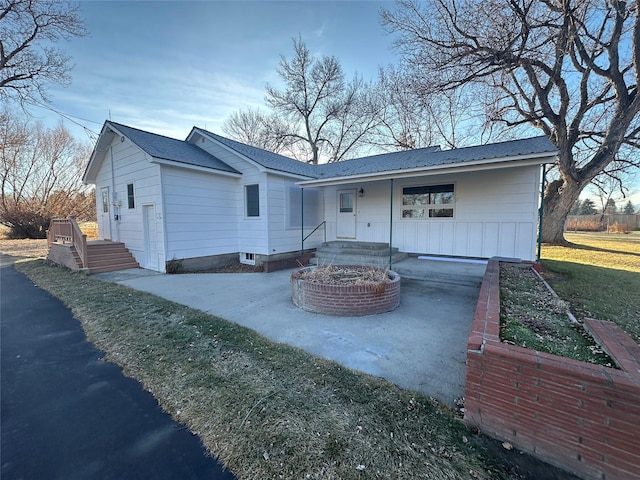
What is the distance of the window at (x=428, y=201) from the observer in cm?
841

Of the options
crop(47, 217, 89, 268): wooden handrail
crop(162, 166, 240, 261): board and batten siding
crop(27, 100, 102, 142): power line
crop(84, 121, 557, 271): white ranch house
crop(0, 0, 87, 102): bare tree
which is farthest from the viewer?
crop(0, 0, 87, 102): bare tree

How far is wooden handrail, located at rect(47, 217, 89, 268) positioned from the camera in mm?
8469

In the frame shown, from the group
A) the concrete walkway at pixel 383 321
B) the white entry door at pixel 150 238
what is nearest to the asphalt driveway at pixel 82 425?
the concrete walkway at pixel 383 321

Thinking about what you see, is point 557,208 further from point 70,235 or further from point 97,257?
point 70,235

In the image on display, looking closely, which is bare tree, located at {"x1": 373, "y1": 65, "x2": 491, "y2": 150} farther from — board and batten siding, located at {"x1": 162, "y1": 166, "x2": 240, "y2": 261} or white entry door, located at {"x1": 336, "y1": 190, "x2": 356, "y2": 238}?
board and batten siding, located at {"x1": 162, "y1": 166, "x2": 240, "y2": 261}

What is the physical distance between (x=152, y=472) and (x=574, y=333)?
3.75m

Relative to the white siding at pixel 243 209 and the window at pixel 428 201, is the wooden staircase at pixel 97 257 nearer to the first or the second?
the white siding at pixel 243 209

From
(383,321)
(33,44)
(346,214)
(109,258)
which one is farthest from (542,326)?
(33,44)

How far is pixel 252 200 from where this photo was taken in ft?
31.7

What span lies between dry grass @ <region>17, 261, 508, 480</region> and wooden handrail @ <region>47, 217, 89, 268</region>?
610 centimetres

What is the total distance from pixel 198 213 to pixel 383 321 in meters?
7.09

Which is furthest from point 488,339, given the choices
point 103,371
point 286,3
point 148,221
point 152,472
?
point 286,3

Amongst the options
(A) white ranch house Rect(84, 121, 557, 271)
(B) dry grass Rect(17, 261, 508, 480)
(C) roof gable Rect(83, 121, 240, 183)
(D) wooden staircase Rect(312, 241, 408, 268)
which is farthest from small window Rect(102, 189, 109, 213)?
(B) dry grass Rect(17, 261, 508, 480)

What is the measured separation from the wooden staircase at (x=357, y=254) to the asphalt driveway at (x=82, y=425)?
18.3 feet
